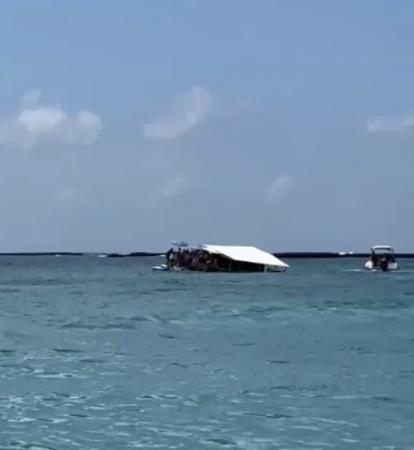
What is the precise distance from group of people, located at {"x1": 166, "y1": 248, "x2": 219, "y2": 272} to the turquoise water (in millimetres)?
71659

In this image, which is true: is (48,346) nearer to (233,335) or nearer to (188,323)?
(233,335)

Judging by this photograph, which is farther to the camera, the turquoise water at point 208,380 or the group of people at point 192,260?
the group of people at point 192,260

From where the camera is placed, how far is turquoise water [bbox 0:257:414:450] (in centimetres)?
2081

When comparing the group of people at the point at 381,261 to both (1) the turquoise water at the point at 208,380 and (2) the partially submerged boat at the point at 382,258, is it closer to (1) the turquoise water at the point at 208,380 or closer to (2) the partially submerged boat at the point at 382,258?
(2) the partially submerged boat at the point at 382,258

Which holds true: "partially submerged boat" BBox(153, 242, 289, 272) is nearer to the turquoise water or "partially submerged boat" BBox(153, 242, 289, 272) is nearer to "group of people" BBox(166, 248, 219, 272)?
"group of people" BBox(166, 248, 219, 272)

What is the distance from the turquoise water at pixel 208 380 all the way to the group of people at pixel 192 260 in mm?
71659

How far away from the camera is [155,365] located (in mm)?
31406

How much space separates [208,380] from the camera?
91.9ft

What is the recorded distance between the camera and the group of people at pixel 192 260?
128250 mm

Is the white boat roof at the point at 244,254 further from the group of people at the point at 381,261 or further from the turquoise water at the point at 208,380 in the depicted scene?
the turquoise water at the point at 208,380

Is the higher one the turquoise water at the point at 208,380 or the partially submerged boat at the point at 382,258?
the partially submerged boat at the point at 382,258

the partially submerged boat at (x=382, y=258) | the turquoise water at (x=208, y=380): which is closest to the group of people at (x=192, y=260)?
the partially submerged boat at (x=382, y=258)

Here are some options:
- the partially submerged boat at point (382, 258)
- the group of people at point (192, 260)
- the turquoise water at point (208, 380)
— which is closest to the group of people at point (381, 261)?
the partially submerged boat at point (382, 258)

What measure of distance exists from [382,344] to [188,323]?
13742 mm
